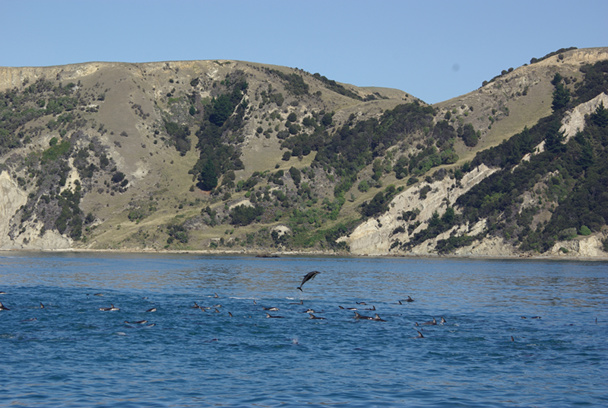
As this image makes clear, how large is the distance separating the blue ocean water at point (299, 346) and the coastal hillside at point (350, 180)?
7346 cm

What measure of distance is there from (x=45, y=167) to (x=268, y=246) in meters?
67.5

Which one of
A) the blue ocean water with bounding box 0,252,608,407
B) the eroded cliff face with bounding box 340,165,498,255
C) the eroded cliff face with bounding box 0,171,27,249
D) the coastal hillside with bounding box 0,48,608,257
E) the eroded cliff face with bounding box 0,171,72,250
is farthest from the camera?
the eroded cliff face with bounding box 0,171,27,249

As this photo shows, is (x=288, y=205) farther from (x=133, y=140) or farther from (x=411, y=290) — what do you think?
(x=411, y=290)

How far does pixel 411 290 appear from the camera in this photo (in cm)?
7044

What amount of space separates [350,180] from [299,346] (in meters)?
140

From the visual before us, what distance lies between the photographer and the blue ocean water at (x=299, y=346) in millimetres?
27438

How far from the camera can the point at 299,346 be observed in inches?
1485

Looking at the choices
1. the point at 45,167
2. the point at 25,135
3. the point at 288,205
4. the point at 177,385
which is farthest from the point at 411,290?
the point at 25,135

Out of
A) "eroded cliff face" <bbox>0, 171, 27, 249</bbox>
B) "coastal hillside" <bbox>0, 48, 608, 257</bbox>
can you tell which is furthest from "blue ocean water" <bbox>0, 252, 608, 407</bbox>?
"eroded cliff face" <bbox>0, 171, 27, 249</bbox>

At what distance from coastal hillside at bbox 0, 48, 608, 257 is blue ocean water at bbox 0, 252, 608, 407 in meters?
73.5

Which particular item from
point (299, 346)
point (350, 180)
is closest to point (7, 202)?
point (350, 180)

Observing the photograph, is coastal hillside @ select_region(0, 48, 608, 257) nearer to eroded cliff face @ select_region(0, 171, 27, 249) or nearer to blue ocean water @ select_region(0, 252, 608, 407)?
eroded cliff face @ select_region(0, 171, 27, 249)

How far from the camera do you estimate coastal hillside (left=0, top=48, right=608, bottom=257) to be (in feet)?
473

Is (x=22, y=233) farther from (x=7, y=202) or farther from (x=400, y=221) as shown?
(x=400, y=221)
